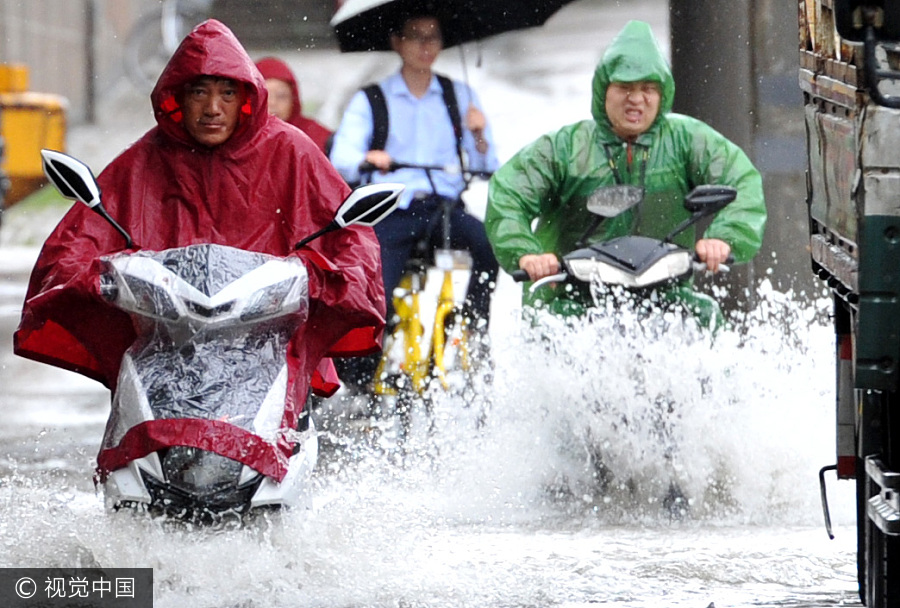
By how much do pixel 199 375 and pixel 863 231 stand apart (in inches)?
84.8

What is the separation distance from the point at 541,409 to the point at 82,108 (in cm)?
1504

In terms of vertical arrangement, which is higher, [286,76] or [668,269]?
[286,76]

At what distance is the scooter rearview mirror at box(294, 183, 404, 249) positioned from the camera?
6172 mm

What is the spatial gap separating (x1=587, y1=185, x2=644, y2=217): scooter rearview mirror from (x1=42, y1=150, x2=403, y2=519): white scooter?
2344 millimetres

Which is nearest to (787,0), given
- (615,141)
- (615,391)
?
(615,141)

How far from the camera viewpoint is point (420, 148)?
34.2 ft

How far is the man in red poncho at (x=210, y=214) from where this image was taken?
6.30 m

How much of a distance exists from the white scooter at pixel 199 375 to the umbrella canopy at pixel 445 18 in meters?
4.84

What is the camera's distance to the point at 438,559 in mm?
6668

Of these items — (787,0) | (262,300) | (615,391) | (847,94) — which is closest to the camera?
(847,94)

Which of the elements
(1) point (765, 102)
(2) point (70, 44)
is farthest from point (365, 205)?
(2) point (70, 44)

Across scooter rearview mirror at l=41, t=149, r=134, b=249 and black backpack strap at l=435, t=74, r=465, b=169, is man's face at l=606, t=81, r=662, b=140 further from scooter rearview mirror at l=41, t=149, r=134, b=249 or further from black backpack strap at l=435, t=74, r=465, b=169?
scooter rearview mirror at l=41, t=149, r=134, b=249

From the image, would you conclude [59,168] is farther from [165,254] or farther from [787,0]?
[787,0]

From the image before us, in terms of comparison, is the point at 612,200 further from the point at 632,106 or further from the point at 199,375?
the point at 199,375
